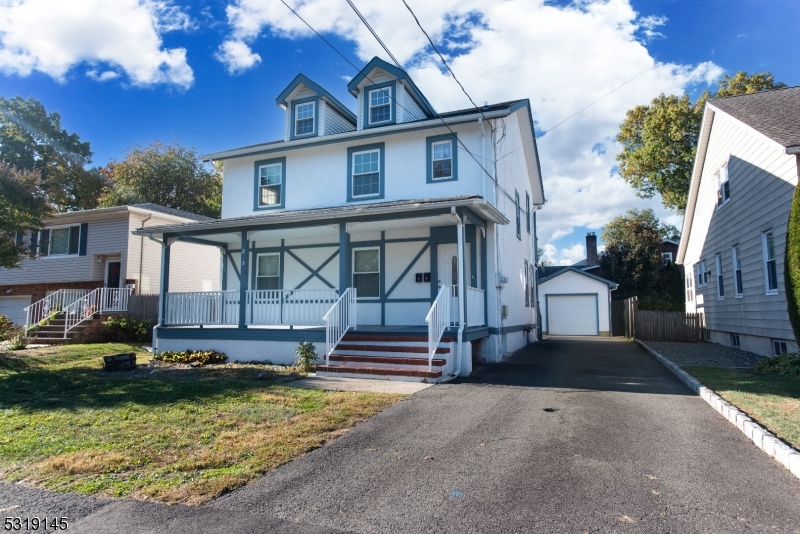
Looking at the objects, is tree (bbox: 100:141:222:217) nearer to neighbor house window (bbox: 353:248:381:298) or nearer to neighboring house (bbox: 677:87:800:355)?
neighbor house window (bbox: 353:248:381:298)

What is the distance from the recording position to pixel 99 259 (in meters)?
22.5

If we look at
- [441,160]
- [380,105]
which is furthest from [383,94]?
[441,160]

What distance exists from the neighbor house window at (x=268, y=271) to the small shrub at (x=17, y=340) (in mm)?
7883

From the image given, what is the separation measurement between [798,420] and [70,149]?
152ft

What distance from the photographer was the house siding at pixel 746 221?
1144 centimetres

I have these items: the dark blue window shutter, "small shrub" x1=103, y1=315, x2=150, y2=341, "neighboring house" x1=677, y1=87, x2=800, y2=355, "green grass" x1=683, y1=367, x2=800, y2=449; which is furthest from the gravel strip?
the dark blue window shutter

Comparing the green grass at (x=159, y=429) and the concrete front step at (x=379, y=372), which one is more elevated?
the concrete front step at (x=379, y=372)

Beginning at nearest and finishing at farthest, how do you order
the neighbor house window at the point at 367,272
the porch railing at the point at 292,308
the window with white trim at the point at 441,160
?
the porch railing at the point at 292,308, the window with white trim at the point at 441,160, the neighbor house window at the point at 367,272

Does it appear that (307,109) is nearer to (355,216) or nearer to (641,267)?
(355,216)

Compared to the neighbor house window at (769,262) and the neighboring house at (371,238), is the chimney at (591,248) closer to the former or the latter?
the neighboring house at (371,238)

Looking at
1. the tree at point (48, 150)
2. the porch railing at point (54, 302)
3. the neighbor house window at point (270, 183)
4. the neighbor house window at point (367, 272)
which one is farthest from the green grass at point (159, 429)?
the tree at point (48, 150)

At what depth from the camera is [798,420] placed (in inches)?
232

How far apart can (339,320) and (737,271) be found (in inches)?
464

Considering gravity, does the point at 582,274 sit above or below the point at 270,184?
below
